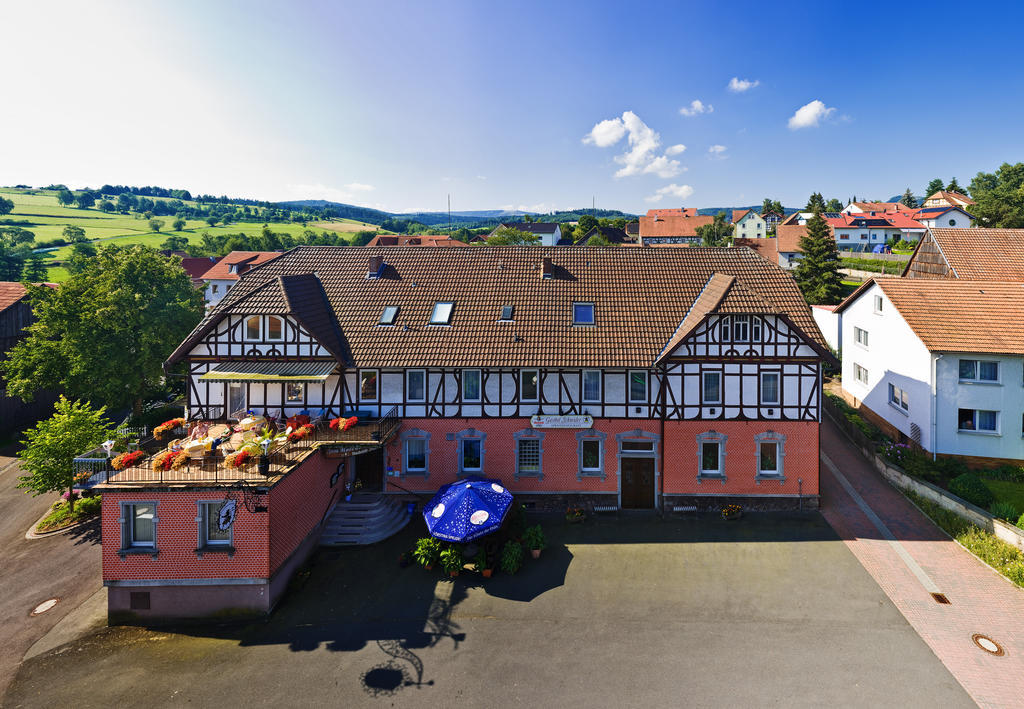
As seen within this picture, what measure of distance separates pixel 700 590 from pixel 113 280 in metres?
34.0

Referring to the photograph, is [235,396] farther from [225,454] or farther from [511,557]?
[511,557]

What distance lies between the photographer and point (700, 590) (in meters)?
15.7

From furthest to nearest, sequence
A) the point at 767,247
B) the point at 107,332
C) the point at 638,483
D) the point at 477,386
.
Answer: the point at 767,247, the point at 107,332, the point at 638,483, the point at 477,386

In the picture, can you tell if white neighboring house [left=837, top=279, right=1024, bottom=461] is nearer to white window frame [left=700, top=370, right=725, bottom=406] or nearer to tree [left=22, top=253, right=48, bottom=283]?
white window frame [left=700, top=370, right=725, bottom=406]

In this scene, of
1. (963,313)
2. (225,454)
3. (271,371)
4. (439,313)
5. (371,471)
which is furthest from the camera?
(963,313)

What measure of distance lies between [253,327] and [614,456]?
49.8ft

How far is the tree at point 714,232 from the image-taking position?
3868 inches

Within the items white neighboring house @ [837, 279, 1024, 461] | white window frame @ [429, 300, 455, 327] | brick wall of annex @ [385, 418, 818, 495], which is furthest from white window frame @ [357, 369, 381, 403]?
white neighboring house @ [837, 279, 1024, 461]

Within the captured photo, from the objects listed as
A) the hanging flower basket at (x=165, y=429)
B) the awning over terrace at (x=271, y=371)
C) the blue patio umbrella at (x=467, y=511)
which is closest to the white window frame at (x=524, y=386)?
the blue patio umbrella at (x=467, y=511)

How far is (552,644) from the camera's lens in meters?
13.4

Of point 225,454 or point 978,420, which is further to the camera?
point 978,420

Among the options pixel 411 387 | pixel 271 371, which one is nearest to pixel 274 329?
pixel 271 371

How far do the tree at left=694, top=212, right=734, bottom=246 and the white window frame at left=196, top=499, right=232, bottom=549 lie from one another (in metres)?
94.8

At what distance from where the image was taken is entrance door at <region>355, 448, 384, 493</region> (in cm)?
2067
